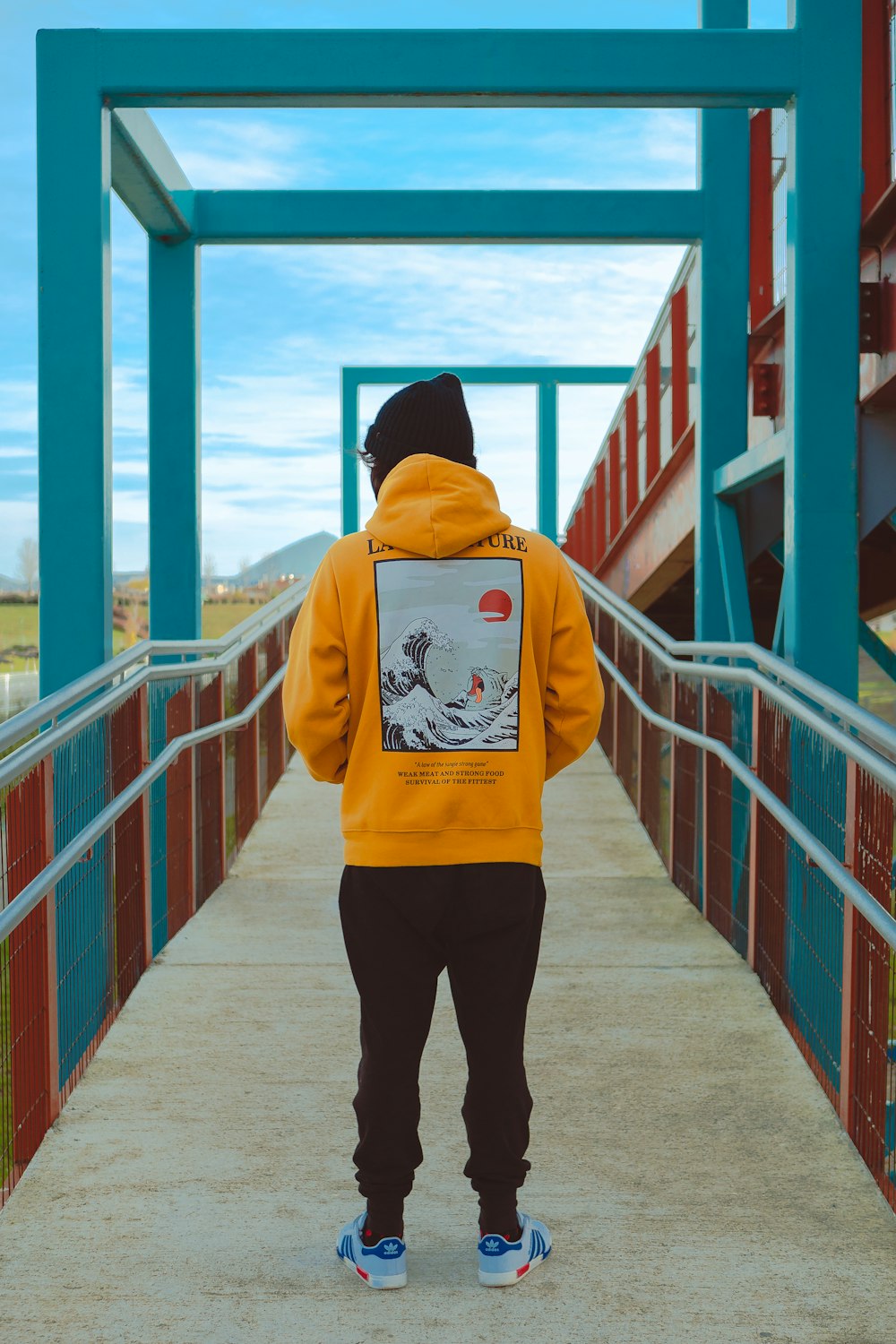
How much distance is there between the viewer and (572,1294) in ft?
8.36

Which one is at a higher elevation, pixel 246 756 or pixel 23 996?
pixel 246 756

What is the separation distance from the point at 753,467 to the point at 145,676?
326 centimetres

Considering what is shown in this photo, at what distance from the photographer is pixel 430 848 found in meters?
2.30

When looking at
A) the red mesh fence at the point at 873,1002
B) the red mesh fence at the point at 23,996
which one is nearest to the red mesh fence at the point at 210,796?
the red mesh fence at the point at 23,996

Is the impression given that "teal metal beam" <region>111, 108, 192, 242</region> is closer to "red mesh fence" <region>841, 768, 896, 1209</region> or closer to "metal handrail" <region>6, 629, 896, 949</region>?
"metal handrail" <region>6, 629, 896, 949</region>

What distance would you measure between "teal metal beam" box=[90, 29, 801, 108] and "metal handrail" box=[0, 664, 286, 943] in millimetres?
2322

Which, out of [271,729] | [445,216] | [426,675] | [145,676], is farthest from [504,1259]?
[271,729]

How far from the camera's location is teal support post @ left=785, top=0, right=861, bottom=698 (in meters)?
4.96

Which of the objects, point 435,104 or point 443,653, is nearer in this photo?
point 443,653

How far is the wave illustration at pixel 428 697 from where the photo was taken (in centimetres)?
230

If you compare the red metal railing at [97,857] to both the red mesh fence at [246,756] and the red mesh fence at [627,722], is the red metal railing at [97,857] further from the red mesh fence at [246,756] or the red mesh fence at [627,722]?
the red mesh fence at [627,722]

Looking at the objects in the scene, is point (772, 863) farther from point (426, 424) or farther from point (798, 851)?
point (426, 424)

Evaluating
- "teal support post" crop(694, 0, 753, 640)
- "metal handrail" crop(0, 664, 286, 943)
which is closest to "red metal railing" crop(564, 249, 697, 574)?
"teal support post" crop(694, 0, 753, 640)

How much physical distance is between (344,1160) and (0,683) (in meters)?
36.0
